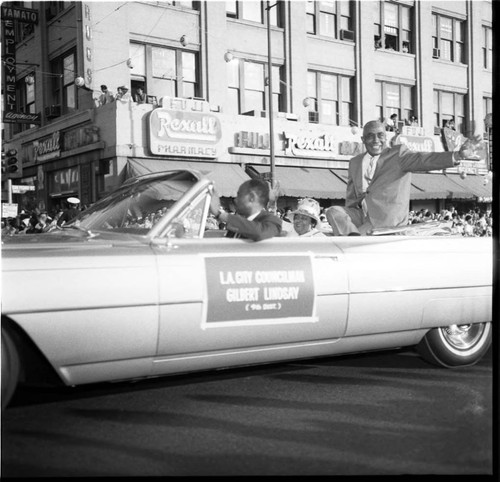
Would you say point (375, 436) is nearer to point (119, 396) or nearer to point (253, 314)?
point (253, 314)

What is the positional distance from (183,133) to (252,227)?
13.7 meters

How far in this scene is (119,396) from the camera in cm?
376

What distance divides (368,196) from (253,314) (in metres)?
2.23

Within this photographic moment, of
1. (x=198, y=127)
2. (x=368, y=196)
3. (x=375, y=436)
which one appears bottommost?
(x=375, y=436)

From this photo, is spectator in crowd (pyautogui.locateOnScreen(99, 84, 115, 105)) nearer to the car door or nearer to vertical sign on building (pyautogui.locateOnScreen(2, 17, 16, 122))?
vertical sign on building (pyautogui.locateOnScreen(2, 17, 16, 122))

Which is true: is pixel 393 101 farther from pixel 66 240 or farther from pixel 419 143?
pixel 66 240

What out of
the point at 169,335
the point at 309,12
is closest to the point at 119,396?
the point at 169,335

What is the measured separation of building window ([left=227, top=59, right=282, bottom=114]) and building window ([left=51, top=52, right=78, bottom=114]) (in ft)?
14.9

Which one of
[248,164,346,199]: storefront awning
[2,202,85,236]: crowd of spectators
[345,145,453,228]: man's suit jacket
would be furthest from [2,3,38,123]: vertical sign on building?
[345,145,453,228]: man's suit jacket

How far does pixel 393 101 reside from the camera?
22641 millimetres

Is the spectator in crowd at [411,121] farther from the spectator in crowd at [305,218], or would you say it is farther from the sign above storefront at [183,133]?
the spectator in crowd at [305,218]

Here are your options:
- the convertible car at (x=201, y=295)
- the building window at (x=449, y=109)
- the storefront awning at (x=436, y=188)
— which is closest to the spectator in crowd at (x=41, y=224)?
the convertible car at (x=201, y=295)

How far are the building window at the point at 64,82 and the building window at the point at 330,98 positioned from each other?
7.42 metres

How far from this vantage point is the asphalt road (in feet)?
9.00
